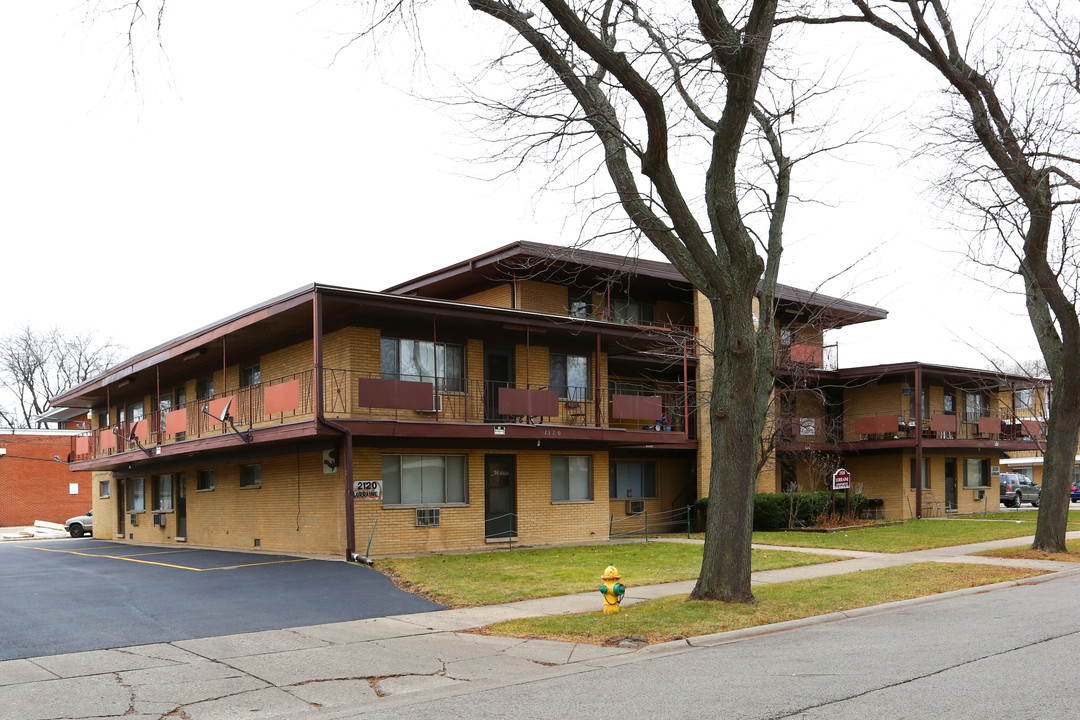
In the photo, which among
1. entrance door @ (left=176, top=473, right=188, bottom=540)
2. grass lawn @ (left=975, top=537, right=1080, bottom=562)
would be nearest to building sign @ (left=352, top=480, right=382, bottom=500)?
entrance door @ (left=176, top=473, right=188, bottom=540)

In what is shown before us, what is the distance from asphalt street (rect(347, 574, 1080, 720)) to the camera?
7121 millimetres

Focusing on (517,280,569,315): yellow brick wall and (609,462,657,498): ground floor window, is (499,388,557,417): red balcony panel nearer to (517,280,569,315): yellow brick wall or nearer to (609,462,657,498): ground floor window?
(517,280,569,315): yellow brick wall

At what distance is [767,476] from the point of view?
3372 centimetres

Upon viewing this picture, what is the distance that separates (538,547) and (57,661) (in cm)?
1538

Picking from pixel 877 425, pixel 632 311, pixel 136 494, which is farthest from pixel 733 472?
pixel 136 494

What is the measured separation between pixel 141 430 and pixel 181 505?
338 centimetres

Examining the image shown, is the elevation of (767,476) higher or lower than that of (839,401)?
lower

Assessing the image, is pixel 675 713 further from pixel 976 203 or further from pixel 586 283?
pixel 586 283

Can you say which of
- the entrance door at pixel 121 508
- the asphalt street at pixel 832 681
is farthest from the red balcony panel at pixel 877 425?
the entrance door at pixel 121 508

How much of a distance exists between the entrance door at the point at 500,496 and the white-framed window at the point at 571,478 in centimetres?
150

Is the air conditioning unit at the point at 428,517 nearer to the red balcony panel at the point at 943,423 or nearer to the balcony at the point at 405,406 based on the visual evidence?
the balcony at the point at 405,406

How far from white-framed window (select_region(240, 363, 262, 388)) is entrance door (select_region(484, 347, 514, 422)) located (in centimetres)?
677

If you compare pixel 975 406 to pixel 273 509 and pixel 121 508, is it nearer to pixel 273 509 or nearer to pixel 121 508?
pixel 273 509

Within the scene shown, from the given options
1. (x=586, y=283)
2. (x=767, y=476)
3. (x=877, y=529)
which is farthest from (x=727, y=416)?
(x=767, y=476)
